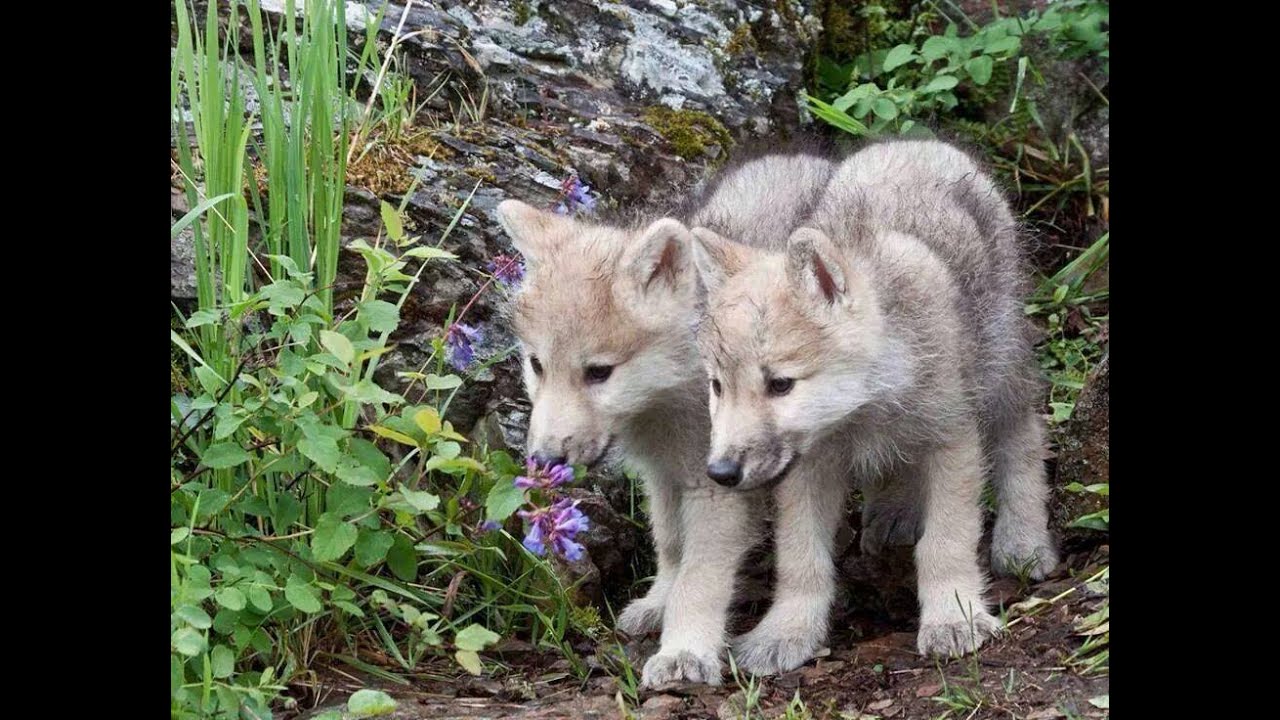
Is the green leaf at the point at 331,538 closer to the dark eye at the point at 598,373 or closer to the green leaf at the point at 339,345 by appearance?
the green leaf at the point at 339,345

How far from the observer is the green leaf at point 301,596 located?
3.63 meters

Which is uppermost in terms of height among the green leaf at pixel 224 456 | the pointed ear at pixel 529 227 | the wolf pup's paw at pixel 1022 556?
the pointed ear at pixel 529 227

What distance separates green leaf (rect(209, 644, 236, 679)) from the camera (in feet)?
11.5

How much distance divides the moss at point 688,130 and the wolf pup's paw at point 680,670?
2611 mm

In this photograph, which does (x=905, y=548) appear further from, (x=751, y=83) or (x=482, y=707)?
(x=751, y=83)

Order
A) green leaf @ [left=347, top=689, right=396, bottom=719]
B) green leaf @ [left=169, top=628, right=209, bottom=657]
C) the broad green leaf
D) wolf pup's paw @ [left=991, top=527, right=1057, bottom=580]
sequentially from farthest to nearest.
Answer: wolf pup's paw @ [left=991, top=527, right=1057, bottom=580] → the broad green leaf → green leaf @ [left=347, top=689, right=396, bottom=719] → green leaf @ [left=169, top=628, right=209, bottom=657]

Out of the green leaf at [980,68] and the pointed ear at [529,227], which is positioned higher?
the green leaf at [980,68]

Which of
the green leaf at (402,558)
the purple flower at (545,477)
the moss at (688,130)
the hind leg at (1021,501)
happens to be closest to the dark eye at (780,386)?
the purple flower at (545,477)

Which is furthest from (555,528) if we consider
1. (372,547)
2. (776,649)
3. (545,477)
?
(776,649)

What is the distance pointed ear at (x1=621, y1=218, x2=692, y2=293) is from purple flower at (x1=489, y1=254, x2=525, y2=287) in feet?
1.46

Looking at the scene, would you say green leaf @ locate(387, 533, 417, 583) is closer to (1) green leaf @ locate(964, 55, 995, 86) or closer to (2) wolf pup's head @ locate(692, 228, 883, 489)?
(2) wolf pup's head @ locate(692, 228, 883, 489)

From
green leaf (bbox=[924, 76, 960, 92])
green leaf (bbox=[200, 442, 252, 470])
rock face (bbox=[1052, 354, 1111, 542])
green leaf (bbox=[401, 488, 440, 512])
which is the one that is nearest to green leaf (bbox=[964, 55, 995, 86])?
green leaf (bbox=[924, 76, 960, 92])

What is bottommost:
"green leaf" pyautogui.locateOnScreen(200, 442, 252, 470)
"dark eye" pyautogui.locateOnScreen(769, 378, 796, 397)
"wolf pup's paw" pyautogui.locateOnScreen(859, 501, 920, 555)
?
"wolf pup's paw" pyautogui.locateOnScreen(859, 501, 920, 555)

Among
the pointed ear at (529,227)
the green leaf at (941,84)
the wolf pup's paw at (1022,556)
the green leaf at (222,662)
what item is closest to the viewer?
the green leaf at (222,662)
